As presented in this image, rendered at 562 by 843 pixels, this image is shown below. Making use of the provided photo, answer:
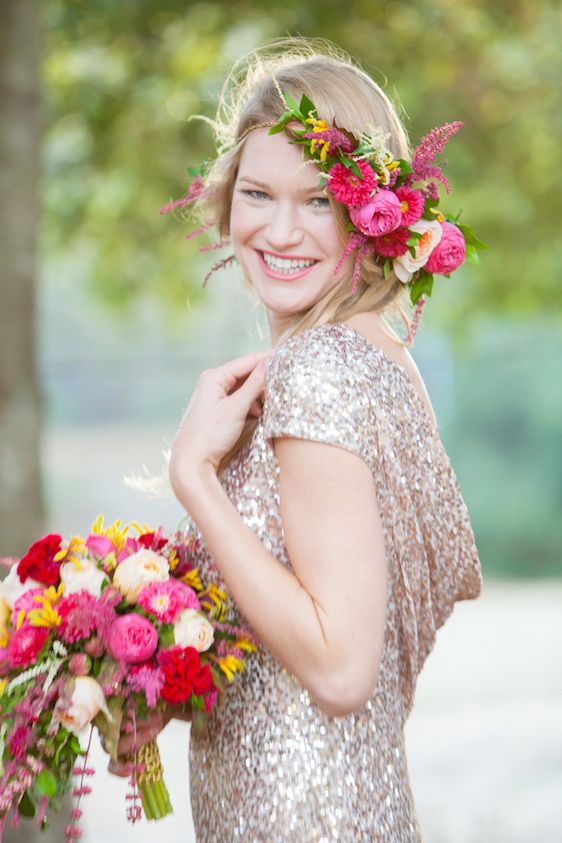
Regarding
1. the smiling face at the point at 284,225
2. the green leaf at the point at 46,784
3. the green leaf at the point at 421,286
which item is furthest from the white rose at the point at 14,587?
the green leaf at the point at 421,286

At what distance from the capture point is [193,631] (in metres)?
2.38

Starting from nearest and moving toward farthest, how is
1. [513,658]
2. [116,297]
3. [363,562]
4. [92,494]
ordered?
[363,562]
[116,297]
[513,658]
[92,494]

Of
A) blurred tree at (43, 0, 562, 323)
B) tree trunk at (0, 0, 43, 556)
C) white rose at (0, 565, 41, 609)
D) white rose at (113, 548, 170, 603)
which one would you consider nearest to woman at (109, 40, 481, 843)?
white rose at (113, 548, 170, 603)

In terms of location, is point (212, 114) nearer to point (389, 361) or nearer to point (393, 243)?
point (393, 243)

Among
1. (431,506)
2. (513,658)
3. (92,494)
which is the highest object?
(431,506)

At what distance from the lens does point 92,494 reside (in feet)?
66.9

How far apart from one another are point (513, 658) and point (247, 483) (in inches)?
384

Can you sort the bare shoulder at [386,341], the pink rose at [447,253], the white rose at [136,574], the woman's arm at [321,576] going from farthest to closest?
the pink rose at [447,253], the bare shoulder at [386,341], the white rose at [136,574], the woman's arm at [321,576]

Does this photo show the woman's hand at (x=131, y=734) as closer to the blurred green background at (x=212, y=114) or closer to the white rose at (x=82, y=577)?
the white rose at (x=82, y=577)

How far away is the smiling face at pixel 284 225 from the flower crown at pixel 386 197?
0.04 metres

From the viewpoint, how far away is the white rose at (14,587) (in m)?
2.49

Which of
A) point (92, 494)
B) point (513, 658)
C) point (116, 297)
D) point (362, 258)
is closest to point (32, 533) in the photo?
point (362, 258)

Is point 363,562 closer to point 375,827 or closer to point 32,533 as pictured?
point 375,827

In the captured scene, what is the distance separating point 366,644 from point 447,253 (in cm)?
94
